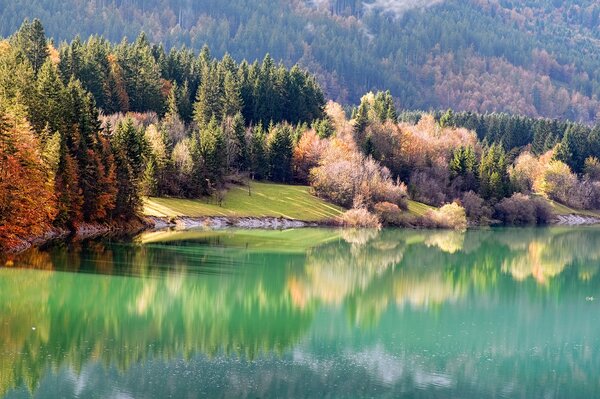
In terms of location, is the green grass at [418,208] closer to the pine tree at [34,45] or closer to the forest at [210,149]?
the forest at [210,149]

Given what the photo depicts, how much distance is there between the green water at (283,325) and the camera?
94.4 feet

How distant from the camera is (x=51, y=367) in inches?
1133

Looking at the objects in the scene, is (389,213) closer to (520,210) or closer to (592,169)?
(520,210)

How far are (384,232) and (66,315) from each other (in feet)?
224

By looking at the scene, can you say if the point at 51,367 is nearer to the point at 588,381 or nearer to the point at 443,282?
the point at 588,381

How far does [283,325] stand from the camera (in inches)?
1522

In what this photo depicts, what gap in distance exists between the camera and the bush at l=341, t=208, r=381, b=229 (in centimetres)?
10906

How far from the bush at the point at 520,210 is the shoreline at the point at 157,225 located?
39325 millimetres

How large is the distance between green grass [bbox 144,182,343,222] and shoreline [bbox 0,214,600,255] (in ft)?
2.86

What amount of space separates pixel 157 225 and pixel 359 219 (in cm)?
3124

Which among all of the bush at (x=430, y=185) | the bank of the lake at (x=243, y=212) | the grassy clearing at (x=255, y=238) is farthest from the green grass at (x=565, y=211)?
the grassy clearing at (x=255, y=238)

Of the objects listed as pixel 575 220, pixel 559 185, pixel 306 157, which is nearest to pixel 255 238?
pixel 306 157

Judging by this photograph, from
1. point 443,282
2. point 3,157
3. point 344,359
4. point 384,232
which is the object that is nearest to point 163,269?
point 3,157

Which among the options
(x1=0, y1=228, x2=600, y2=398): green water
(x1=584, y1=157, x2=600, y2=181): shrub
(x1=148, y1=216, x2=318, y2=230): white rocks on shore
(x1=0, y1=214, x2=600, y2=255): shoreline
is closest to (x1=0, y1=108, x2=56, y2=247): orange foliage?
(x1=0, y1=214, x2=600, y2=255): shoreline
